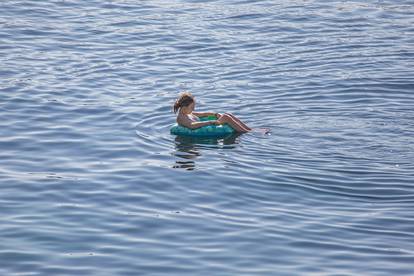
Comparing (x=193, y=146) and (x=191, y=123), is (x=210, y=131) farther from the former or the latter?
(x=193, y=146)

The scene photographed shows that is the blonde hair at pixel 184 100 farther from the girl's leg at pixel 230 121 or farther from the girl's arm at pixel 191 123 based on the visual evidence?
the girl's leg at pixel 230 121

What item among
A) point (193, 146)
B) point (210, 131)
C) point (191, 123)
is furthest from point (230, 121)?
point (193, 146)

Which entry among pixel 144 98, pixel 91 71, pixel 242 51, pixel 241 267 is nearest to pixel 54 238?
pixel 241 267

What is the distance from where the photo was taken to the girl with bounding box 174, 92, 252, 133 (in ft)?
57.0

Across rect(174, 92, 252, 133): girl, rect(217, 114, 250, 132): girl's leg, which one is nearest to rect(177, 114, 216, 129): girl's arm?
rect(174, 92, 252, 133): girl

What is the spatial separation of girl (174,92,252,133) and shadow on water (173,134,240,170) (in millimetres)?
223

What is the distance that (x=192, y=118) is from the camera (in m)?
17.6

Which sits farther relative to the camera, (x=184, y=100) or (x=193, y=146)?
(x=184, y=100)

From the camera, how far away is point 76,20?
27.7m

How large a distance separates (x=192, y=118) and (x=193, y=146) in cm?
74

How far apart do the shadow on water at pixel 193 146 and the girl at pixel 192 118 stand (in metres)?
0.22

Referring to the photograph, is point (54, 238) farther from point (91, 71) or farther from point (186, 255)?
point (91, 71)

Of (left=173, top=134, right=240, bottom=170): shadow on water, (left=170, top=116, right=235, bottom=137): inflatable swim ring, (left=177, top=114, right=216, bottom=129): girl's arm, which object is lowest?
(left=173, top=134, right=240, bottom=170): shadow on water

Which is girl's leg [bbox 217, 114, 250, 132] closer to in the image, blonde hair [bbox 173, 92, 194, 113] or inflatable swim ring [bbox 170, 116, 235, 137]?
inflatable swim ring [bbox 170, 116, 235, 137]
